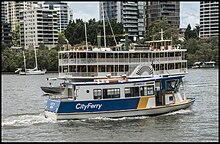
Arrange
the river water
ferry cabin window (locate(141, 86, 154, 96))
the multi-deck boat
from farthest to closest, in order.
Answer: the multi-deck boat, ferry cabin window (locate(141, 86, 154, 96)), the river water

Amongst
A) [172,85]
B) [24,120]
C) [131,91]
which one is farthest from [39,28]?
[131,91]

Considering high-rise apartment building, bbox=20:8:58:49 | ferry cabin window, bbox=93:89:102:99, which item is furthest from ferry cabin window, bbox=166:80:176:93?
high-rise apartment building, bbox=20:8:58:49

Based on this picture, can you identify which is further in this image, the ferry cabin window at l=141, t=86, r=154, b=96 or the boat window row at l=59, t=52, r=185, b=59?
the boat window row at l=59, t=52, r=185, b=59

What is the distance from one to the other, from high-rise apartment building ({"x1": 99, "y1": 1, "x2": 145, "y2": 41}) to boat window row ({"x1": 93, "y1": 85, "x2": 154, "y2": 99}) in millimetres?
152348

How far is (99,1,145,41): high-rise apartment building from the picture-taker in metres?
190

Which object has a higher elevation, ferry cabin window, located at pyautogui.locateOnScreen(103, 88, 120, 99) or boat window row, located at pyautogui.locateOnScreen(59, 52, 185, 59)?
boat window row, located at pyautogui.locateOnScreen(59, 52, 185, 59)

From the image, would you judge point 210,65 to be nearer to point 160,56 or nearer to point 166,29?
point 166,29

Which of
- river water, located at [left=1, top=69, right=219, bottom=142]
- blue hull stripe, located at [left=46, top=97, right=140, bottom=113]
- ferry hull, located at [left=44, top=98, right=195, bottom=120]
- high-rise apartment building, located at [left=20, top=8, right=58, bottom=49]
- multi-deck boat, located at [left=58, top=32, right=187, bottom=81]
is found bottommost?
river water, located at [left=1, top=69, right=219, bottom=142]

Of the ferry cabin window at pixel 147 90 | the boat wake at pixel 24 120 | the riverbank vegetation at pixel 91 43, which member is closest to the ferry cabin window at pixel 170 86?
the ferry cabin window at pixel 147 90

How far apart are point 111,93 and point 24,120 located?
21.5ft

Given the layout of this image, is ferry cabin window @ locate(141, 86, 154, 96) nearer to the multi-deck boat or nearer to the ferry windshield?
the ferry windshield

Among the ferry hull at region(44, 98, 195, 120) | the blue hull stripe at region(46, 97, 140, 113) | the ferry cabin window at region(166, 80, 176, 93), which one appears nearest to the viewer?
the blue hull stripe at region(46, 97, 140, 113)

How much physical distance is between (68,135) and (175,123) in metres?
8.00

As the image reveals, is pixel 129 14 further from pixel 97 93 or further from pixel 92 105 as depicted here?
pixel 92 105
